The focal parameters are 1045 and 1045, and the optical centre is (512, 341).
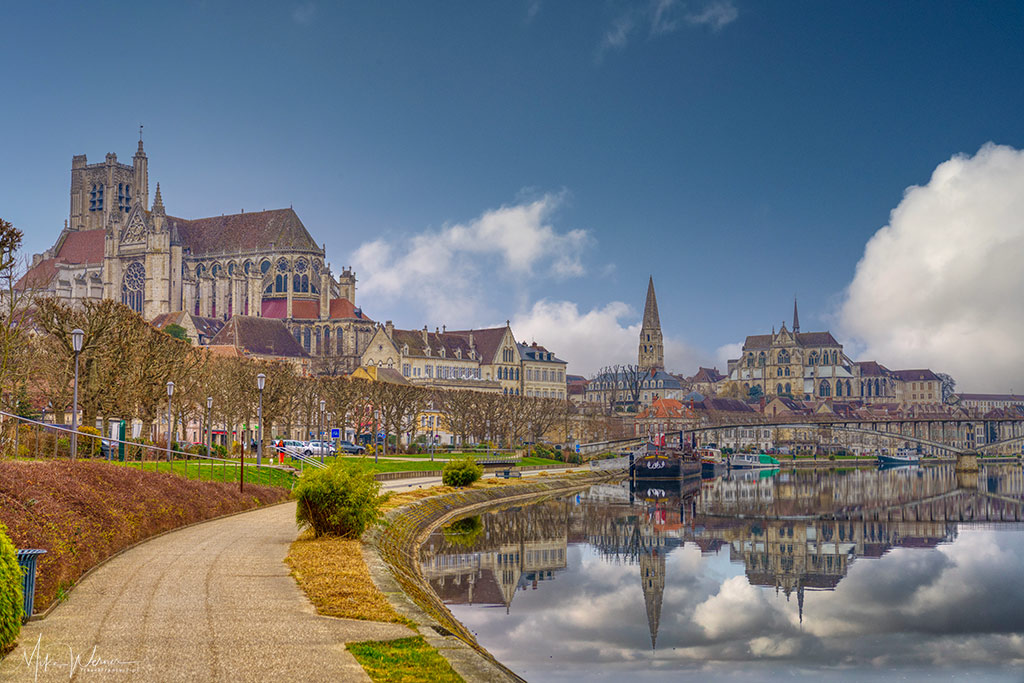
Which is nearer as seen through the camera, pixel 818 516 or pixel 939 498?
pixel 818 516

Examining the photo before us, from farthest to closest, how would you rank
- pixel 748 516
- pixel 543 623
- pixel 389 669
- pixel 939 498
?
1. pixel 939 498
2. pixel 748 516
3. pixel 543 623
4. pixel 389 669

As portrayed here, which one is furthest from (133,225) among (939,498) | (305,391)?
(939,498)

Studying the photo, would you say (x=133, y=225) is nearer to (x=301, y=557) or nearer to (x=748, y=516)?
(x=748, y=516)

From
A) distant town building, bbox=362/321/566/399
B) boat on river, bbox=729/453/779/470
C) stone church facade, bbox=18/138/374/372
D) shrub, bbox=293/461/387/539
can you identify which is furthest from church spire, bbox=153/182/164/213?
shrub, bbox=293/461/387/539

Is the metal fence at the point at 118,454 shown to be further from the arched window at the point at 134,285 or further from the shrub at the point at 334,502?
the arched window at the point at 134,285

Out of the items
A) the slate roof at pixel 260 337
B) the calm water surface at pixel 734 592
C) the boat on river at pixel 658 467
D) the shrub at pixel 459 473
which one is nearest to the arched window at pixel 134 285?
the slate roof at pixel 260 337

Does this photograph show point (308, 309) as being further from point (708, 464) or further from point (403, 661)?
point (403, 661)

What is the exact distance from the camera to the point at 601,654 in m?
22.6

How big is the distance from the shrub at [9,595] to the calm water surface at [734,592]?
32.4ft

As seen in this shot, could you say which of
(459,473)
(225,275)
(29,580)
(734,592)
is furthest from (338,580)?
(225,275)

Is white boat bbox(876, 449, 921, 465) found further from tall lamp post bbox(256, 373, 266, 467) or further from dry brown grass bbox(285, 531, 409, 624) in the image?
dry brown grass bbox(285, 531, 409, 624)

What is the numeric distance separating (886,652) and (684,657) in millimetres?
4883

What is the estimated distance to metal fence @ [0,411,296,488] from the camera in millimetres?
30103

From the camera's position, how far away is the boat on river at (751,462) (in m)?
158
